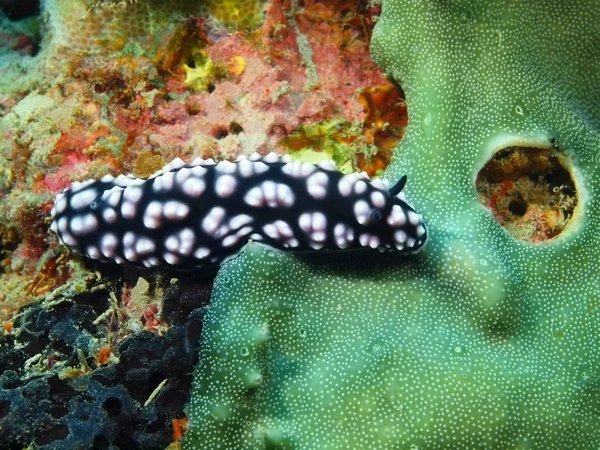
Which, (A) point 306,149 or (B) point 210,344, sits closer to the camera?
(B) point 210,344

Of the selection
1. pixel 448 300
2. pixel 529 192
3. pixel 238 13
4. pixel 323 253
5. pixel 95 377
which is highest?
pixel 238 13

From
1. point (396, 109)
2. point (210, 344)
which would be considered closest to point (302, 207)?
point (210, 344)

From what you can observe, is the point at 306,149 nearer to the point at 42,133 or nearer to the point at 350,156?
the point at 350,156

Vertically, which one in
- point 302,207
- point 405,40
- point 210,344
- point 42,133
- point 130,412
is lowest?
point 130,412

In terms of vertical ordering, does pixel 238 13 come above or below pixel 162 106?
above

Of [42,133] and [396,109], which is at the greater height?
[396,109]

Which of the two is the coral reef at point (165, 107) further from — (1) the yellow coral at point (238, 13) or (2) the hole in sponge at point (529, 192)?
(2) the hole in sponge at point (529, 192)

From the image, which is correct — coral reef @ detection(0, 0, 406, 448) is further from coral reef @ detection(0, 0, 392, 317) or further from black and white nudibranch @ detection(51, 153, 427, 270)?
black and white nudibranch @ detection(51, 153, 427, 270)

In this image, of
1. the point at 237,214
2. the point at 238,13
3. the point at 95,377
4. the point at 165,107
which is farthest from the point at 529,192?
the point at 95,377

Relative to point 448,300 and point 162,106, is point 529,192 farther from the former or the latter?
point 162,106
